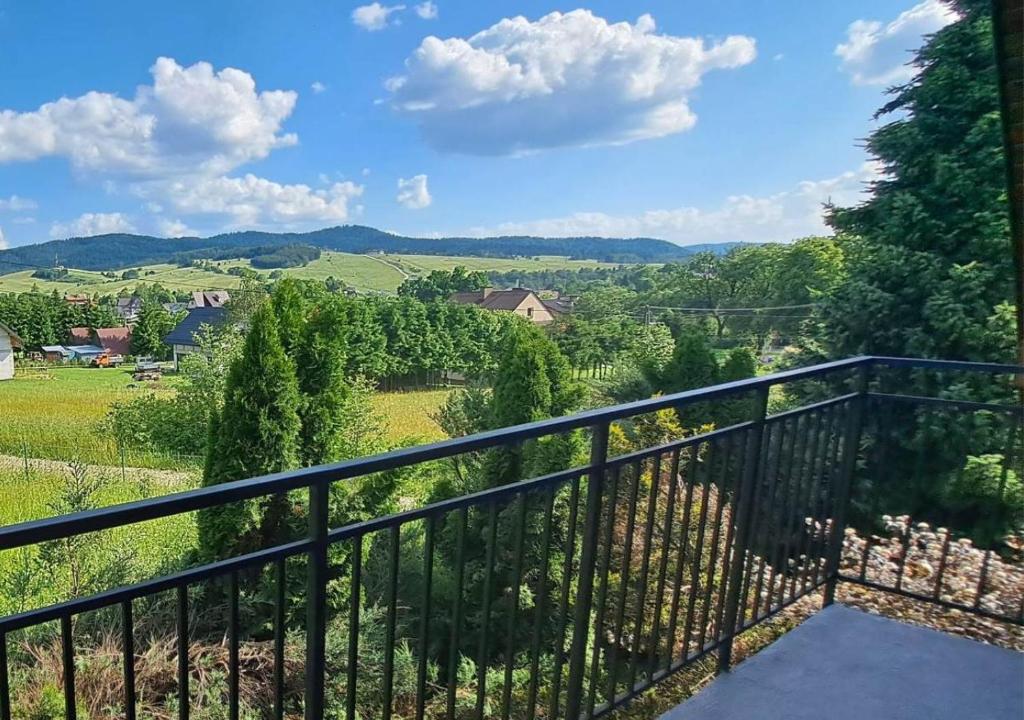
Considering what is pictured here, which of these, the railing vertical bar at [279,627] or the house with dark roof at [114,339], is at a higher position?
the railing vertical bar at [279,627]

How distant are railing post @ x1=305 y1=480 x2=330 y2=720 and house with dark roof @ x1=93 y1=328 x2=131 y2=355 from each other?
86.1 feet

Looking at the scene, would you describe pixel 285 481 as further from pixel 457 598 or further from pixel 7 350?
pixel 7 350

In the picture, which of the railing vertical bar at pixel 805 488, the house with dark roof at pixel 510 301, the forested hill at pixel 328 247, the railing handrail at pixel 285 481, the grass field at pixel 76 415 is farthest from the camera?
the house with dark roof at pixel 510 301

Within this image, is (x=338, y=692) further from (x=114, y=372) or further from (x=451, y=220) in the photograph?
(x=451, y=220)

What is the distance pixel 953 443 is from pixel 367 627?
5874 millimetres

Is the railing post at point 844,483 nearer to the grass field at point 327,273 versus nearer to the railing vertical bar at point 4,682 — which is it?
the railing vertical bar at point 4,682

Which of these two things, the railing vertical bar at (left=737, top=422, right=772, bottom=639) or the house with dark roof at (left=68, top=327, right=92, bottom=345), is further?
the house with dark roof at (left=68, top=327, right=92, bottom=345)

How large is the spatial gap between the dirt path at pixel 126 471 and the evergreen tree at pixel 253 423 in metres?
10.6

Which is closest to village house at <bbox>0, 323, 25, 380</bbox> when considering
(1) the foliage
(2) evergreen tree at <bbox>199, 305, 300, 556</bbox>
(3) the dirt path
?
(3) the dirt path

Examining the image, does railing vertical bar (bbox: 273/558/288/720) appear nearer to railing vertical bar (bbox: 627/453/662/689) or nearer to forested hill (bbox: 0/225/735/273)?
railing vertical bar (bbox: 627/453/662/689)

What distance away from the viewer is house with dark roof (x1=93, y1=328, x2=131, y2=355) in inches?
921

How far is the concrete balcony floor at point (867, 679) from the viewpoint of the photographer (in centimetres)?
166

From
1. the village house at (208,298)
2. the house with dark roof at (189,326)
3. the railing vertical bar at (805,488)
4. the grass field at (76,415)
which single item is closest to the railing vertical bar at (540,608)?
the railing vertical bar at (805,488)

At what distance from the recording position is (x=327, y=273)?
23.8m
